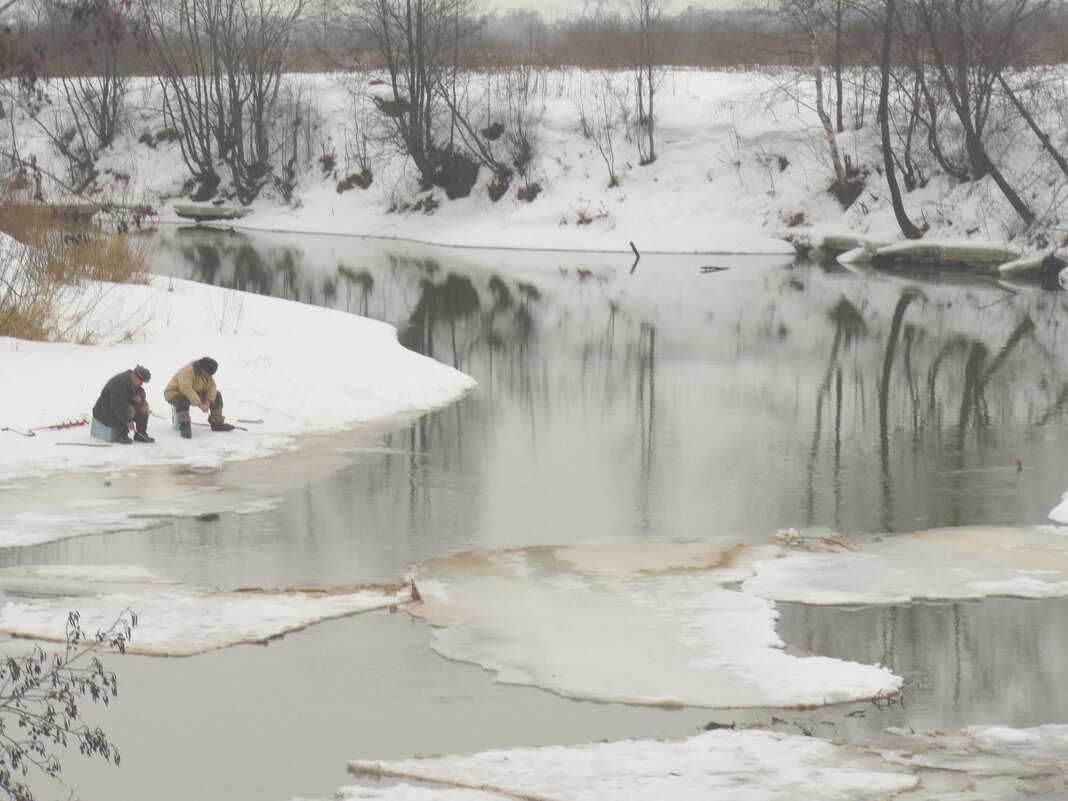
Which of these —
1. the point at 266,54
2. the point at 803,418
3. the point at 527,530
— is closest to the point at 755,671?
the point at 527,530

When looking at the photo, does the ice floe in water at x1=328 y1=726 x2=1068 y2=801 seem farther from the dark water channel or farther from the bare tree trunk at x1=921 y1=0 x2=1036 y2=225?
the bare tree trunk at x1=921 y1=0 x2=1036 y2=225

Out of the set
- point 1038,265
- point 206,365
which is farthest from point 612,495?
point 1038,265

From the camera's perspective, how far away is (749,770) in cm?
691

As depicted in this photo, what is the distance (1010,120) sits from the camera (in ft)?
122

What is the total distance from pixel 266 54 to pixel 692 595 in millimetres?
50531

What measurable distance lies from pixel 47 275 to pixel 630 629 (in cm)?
1384

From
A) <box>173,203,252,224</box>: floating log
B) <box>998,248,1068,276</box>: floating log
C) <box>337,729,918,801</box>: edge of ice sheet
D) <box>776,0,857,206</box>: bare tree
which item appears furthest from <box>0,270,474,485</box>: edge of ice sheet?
<box>173,203,252,224</box>: floating log

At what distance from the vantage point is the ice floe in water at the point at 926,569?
10070mm

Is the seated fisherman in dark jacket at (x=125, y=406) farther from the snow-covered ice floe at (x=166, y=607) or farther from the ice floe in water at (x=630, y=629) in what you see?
the ice floe in water at (x=630, y=629)

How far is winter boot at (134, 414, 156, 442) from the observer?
1441 cm

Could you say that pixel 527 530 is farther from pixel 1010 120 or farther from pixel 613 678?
pixel 1010 120

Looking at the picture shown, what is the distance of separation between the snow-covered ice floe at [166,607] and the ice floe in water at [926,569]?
284 centimetres

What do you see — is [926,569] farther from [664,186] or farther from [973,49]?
[664,186]

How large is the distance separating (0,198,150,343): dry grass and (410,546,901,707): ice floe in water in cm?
996
